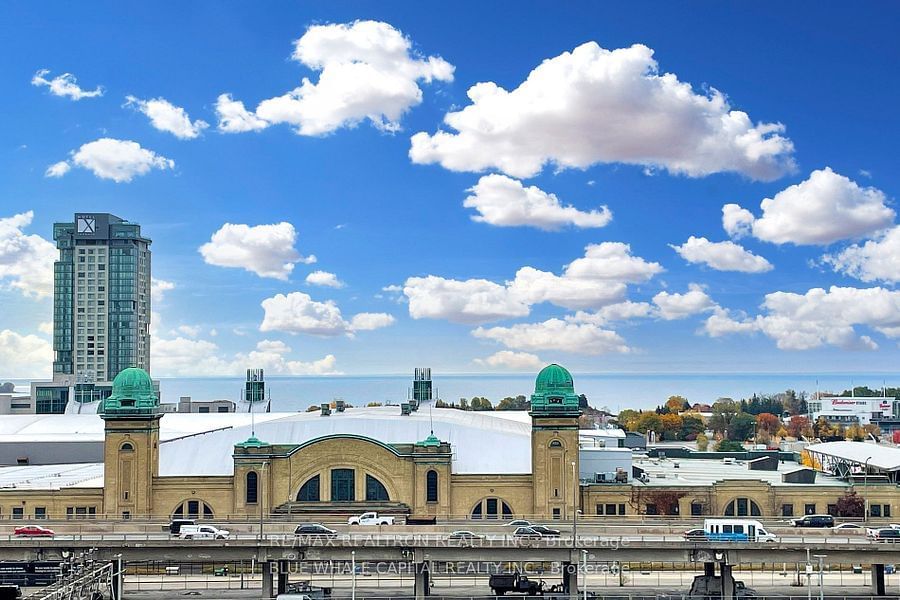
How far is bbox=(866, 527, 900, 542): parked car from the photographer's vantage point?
215ft

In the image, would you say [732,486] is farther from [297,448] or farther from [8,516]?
[8,516]

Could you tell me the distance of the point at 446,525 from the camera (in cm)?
7275

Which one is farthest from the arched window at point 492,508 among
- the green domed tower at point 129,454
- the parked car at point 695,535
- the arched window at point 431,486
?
the green domed tower at point 129,454

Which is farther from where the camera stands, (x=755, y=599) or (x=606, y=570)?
(x=606, y=570)

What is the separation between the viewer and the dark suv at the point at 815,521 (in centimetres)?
7494

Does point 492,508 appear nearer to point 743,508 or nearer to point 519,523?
point 519,523

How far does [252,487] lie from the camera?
263 ft

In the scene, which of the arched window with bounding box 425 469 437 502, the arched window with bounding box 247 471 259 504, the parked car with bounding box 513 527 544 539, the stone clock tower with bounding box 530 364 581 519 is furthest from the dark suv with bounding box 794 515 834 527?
the arched window with bounding box 247 471 259 504

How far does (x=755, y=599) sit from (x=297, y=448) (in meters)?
35.7

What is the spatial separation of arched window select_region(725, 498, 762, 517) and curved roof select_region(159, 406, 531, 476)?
16614 millimetres

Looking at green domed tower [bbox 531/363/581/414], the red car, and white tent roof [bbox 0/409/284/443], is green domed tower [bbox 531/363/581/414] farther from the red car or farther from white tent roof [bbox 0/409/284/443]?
white tent roof [bbox 0/409/284/443]

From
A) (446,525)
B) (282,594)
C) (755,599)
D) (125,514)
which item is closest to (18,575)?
(125,514)

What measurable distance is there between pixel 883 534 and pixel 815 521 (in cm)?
788

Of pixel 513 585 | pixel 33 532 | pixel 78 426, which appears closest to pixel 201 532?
pixel 33 532
